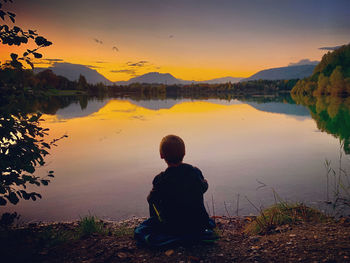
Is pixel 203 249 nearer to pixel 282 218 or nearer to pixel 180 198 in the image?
pixel 180 198

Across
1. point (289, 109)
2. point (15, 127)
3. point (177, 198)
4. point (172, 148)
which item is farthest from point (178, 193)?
point (289, 109)

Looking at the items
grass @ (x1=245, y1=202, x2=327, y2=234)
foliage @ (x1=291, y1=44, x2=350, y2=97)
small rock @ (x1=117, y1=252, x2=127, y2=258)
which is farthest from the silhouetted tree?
foliage @ (x1=291, y1=44, x2=350, y2=97)

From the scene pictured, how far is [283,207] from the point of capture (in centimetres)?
622

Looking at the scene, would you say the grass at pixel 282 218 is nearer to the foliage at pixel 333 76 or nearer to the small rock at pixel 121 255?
the small rock at pixel 121 255

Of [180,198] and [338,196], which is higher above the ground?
[180,198]

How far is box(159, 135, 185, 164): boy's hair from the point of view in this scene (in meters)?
4.04

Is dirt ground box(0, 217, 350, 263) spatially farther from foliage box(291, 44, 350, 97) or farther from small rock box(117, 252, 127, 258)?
foliage box(291, 44, 350, 97)

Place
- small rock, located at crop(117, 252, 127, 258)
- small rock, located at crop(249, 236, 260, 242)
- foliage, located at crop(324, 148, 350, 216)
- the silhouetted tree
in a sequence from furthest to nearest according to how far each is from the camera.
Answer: foliage, located at crop(324, 148, 350, 216) < small rock, located at crop(249, 236, 260, 242) < small rock, located at crop(117, 252, 127, 258) < the silhouetted tree

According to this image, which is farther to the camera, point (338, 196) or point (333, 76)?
point (333, 76)

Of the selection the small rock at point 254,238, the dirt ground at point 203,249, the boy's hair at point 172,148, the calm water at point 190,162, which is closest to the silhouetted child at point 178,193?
the boy's hair at point 172,148

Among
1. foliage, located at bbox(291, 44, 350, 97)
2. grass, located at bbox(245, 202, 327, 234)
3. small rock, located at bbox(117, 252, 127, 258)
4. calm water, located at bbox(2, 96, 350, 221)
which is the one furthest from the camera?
foliage, located at bbox(291, 44, 350, 97)

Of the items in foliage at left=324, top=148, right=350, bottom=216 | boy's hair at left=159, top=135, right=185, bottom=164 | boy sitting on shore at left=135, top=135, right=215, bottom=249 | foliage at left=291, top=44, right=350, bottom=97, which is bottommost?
foliage at left=324, top=148, right=350, bottom=216

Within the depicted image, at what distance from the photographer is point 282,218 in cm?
560

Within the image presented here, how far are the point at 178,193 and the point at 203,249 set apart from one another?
102 centimetres
